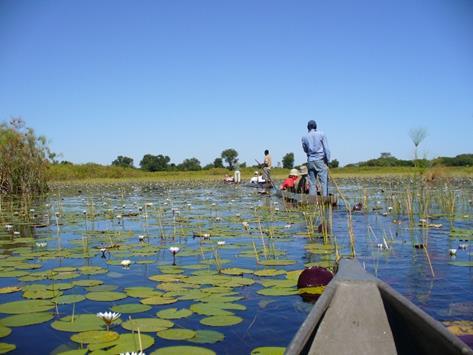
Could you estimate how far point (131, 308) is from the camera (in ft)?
11.7

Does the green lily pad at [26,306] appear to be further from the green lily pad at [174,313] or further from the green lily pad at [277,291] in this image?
the green lily pad at [277,291]

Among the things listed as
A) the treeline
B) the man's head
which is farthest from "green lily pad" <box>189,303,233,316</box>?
the treeline

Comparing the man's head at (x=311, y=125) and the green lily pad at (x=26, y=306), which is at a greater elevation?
the man's head at (x=311, y=125)

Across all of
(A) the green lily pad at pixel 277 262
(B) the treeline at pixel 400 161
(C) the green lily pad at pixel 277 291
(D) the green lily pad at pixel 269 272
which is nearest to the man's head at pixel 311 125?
(A) the green lily pad at pixel 277 262

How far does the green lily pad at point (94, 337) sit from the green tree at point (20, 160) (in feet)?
51.2

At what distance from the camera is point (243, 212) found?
10875 millimetres

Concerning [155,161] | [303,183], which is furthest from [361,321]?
[155,161]

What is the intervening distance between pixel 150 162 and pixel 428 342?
83474 mm

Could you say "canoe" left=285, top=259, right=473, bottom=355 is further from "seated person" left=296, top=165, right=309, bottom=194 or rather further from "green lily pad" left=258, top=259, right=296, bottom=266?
"seated person" left=296, top=165, right=309, bottom=194

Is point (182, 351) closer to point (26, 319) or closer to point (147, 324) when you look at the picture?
point (147, 324)

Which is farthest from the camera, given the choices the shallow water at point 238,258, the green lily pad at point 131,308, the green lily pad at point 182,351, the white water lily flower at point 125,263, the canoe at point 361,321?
the white water lily flower at point 125,263

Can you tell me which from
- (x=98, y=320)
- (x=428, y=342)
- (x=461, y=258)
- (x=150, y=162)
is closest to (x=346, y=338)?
(x=428, y=342)

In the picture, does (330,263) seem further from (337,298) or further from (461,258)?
(337,298)

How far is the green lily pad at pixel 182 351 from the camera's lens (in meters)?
2.66
